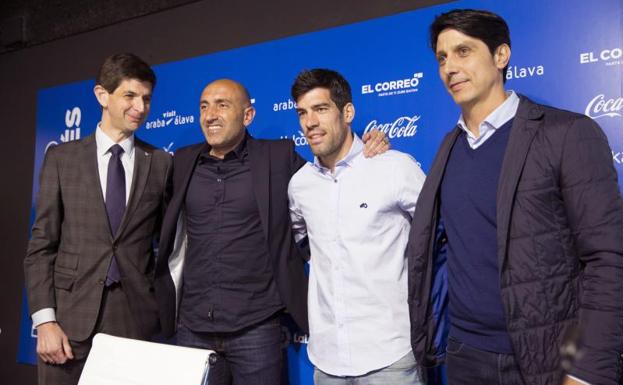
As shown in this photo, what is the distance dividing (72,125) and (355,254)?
292 centimetres

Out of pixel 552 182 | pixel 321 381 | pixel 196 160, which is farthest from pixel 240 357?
pixel 552 182

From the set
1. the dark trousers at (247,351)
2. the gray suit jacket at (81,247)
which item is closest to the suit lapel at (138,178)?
the gray suit jacket at (81,247)

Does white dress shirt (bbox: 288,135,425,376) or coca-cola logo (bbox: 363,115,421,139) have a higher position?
coca-cola logo (bbox: 363,115,421,139)

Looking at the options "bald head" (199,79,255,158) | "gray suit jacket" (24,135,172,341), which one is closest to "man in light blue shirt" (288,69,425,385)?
"bald head" (199,79,255,158)

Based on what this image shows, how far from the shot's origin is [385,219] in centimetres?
196

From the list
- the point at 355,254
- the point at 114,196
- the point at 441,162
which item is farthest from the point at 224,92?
the point at 441,162

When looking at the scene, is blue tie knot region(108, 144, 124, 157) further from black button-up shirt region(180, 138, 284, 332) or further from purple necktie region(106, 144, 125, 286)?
black button-up shirt region(180, 138, 284, 332)

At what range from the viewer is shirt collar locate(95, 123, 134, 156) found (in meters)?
2.33

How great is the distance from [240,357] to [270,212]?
0.61 meters

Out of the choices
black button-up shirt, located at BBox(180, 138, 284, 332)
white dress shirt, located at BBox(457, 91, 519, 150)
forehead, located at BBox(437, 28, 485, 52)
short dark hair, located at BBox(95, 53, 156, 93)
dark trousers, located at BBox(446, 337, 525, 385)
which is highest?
short dark hair, located at BBox(95, 53, 156, 93)

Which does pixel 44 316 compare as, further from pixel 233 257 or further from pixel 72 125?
pixel 72 125

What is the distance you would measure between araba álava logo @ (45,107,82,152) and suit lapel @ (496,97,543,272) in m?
3.35

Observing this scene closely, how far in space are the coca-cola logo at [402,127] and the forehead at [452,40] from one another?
0.82 metres

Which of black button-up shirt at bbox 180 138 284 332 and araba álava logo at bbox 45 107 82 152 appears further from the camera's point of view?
araba álava logo at bbox 45 107 82 152
